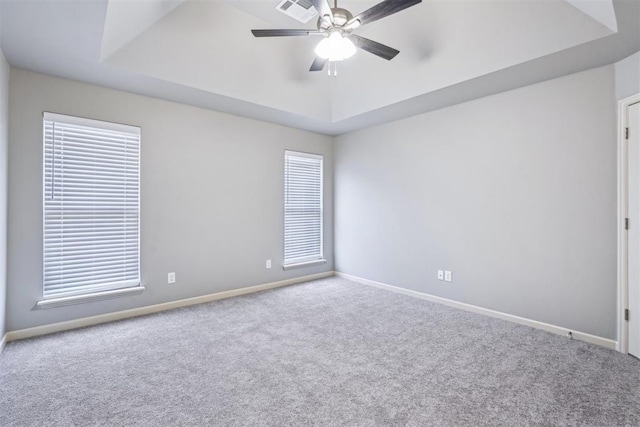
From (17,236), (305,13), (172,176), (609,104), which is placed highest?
(305,13)

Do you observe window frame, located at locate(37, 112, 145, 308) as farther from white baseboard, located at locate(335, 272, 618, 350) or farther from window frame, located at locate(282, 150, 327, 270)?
white baseboard, located at locate(335, 272, 618, 350)

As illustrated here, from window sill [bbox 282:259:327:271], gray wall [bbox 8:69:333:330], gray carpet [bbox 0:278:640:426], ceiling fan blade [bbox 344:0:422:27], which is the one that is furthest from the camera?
window sill [bbox 282:259:327:271]

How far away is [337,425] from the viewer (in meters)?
1.67

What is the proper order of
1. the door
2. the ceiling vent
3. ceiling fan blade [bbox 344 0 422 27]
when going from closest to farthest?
1. ceiling fan blade [bbox 344 0 422 27]
2. the door
3. the ceiling vent

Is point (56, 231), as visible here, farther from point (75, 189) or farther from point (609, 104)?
point (609, 104)

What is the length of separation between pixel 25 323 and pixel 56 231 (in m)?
0.89

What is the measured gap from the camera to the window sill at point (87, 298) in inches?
114

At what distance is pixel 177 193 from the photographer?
370 cm

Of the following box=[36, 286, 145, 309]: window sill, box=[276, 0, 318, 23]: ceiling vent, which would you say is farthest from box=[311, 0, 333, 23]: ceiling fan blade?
box=[36, 286, 145, 309]: window sill

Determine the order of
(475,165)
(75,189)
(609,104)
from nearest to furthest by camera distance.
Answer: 1. (609,104)
2. (75,189)
3. (475,165)

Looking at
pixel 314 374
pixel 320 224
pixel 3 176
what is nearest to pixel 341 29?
pixel 314 374

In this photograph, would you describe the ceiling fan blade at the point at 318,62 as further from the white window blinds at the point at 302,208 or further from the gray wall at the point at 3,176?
the gray wall at the point at 3,176

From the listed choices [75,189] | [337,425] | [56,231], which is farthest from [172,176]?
[337,425]

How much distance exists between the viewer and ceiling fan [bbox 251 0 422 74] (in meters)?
1.98
